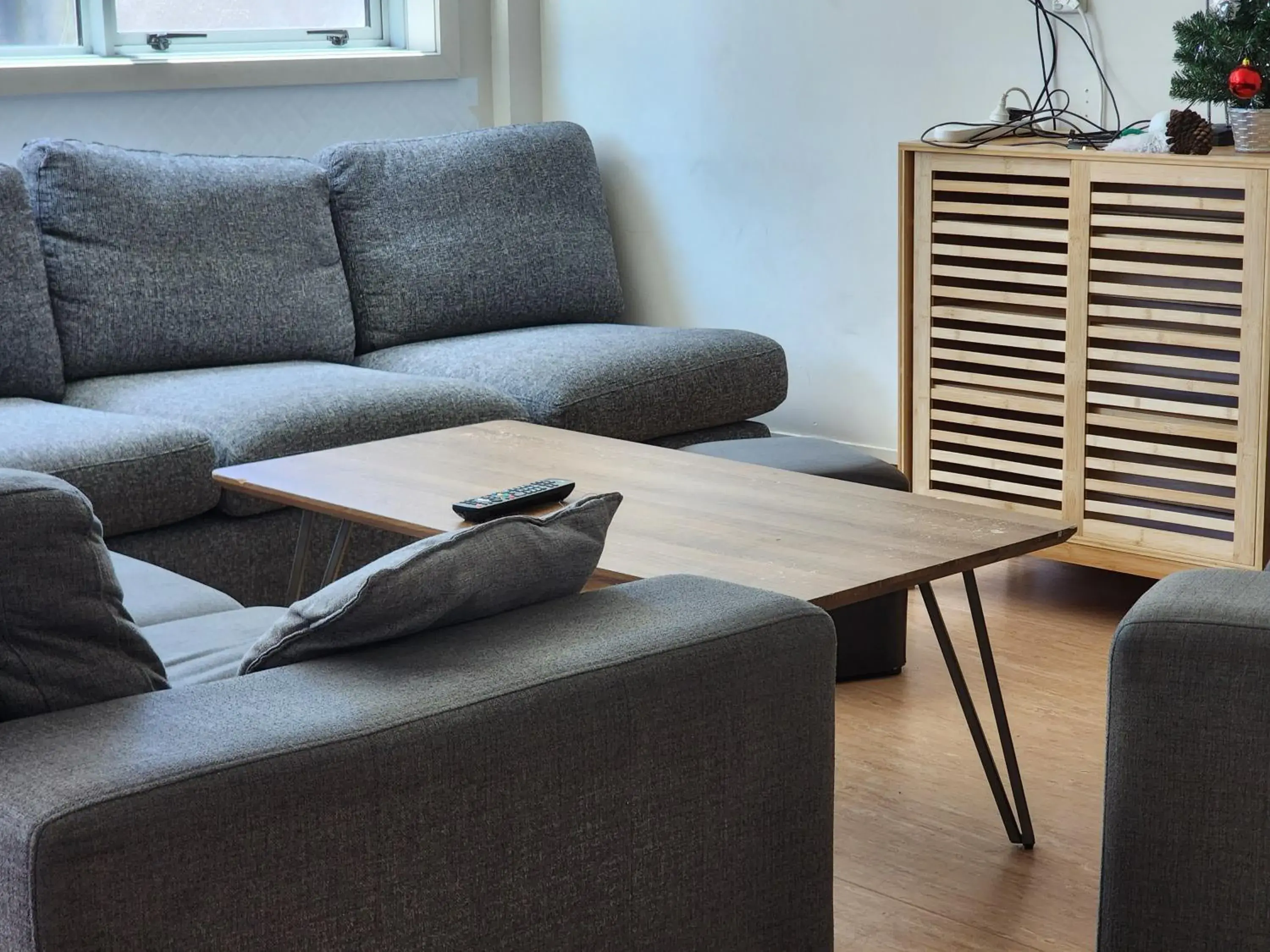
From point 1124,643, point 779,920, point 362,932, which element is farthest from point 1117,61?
point 362,932

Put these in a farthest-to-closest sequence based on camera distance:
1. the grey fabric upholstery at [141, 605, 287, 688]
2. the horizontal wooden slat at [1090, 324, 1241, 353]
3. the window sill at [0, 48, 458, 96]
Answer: the window sill at [0, 48, 458, 96], the horizontal wooden slat at [1090, 324, 1241, 353], the grey fabric upholstery at [141, 605, 287, 688]

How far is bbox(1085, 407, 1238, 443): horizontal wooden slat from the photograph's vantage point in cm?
321

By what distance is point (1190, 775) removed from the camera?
165 cm

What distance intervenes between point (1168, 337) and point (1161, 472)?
10.5 inches

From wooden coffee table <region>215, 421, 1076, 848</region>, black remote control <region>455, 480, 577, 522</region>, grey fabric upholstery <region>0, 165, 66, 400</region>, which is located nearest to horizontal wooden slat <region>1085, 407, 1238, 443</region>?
wooden coffee table <region>215, 421, 1076, 848</region>

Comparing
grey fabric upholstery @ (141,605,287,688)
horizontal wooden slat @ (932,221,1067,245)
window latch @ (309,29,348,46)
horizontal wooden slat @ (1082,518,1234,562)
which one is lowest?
horizontal wooden slat @ (1082,518,1234,562)

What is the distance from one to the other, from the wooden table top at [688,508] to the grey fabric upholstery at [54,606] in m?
0.77

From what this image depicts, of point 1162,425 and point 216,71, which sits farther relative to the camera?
point 216,71

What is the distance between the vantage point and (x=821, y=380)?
14.5 ft

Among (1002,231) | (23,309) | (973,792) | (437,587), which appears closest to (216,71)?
(23,309)

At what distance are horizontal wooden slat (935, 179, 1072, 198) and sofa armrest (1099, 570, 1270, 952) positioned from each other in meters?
1.82

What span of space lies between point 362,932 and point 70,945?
0.77 ft

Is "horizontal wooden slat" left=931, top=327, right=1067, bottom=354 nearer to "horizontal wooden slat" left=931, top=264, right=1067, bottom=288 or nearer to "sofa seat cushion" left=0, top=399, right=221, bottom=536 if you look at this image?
"horizontal wooden slat" left=931, top=264, right=1067, bottom=288

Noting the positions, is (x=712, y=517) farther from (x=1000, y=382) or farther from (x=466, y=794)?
(x=1000, y=382)
